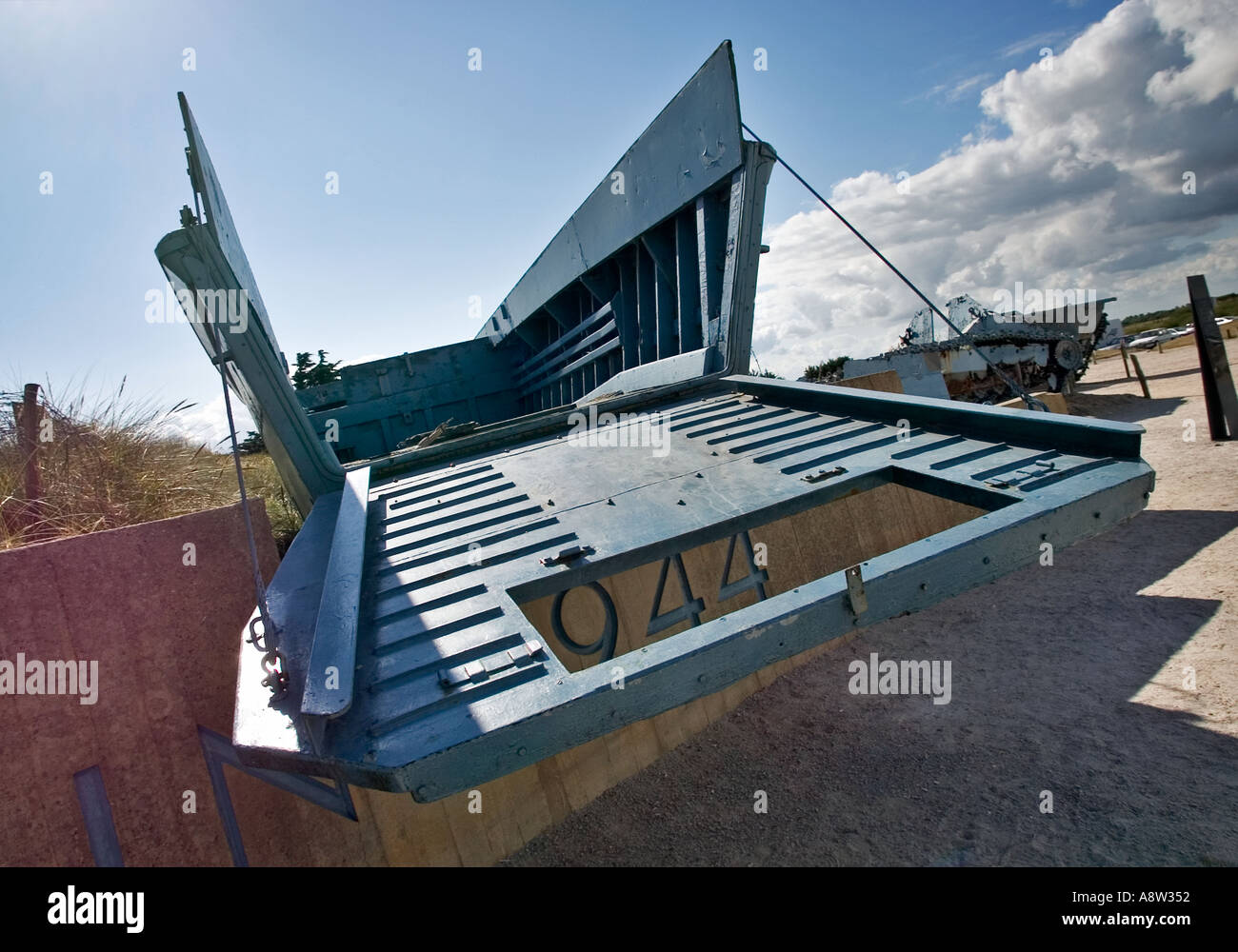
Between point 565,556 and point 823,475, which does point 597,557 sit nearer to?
point 565,556

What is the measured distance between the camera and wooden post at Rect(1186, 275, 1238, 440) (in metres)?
8.00

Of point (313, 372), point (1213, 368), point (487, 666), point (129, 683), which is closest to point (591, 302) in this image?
point (313, 372)

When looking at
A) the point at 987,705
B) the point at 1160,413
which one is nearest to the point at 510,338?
the point at 987,705

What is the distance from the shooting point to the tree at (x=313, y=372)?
9.31 meters

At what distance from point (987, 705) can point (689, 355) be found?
284 centimetres

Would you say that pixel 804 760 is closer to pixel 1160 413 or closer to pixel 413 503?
pixel 413 503

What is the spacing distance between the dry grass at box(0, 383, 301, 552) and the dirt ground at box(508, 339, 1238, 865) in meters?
2.94

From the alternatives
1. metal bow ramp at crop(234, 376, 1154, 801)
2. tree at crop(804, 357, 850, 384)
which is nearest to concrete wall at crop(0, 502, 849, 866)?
metal bow ramp at crop(234, 376, 1154, 801)

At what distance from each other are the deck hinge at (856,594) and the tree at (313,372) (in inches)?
333

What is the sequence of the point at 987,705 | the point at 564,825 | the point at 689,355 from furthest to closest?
the point at 689,355, the point at 987,705, the point at 564,825

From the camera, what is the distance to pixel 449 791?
150cm

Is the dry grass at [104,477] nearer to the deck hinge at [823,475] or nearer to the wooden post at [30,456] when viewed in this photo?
the wooden post at [30,456]

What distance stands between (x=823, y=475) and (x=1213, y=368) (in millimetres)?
8080

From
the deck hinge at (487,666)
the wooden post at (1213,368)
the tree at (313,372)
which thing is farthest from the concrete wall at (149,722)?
the wooden post at (1213,368)
